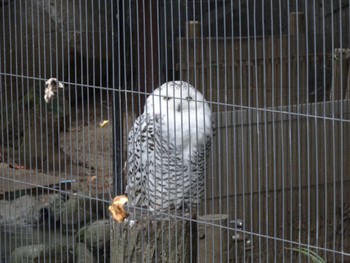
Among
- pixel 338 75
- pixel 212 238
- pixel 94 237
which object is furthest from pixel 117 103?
pixel 338 75

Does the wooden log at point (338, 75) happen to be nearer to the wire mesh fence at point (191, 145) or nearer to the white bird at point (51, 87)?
the wire mesh fence at point (191, 145)

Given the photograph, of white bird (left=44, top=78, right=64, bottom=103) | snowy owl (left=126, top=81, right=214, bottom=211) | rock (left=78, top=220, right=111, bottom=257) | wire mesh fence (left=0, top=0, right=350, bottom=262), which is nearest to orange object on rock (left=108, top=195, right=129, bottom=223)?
wire mesh fence (left=0, top=0, right=350, bottom=262)

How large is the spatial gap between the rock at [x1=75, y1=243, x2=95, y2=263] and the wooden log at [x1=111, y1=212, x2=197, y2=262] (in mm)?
888

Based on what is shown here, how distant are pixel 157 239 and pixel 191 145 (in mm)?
514

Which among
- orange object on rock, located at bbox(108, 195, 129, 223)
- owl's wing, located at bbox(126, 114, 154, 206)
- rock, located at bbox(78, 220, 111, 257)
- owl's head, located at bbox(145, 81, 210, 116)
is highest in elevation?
owl's head, located at bbox(145, 81, 210, 116)

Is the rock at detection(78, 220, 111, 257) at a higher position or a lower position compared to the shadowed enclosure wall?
lower

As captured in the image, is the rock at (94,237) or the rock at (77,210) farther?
the rock at (77,210)

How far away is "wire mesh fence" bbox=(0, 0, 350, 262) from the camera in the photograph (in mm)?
4426

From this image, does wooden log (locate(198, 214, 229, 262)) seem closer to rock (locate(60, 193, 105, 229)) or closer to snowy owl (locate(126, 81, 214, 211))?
snowy owl (locate(126, 81, 214, 211))

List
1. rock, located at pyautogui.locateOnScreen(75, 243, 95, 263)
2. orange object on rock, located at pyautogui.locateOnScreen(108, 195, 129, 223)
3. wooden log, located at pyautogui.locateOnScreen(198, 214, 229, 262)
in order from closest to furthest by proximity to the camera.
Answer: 1. wooden log, located at pyautogui.locateOnScreen(198, 214, 229, 262)
2. orange object on rock, located at pyautogui.locateOnScreen(108, 195, 129, 223)
3. rock, located at pyautogui.locateOnScreen(75, 243, 95, 263)

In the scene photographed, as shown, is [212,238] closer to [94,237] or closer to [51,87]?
[51,87]

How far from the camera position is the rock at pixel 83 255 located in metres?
5.45

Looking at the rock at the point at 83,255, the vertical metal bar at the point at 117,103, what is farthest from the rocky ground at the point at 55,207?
the vertical metal bar at the point at 117,103

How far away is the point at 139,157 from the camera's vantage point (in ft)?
16.3
